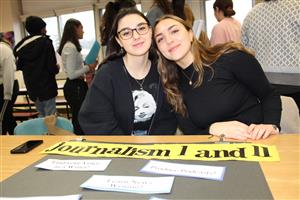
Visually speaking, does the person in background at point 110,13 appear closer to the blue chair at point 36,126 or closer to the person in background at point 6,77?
the blue chair at point 36,126

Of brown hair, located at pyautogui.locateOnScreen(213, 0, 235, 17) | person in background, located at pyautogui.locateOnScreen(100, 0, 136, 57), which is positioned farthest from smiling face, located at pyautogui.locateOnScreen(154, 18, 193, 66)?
brown hair, located at pyautogui.locateOnScreen(213, 0, 235, 17)

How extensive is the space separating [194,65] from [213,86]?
0.42 ft

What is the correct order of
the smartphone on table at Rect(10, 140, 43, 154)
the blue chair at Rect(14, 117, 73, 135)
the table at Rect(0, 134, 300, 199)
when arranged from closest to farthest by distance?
the table at Rect(0, 134, 300, 199) → the smartphone on table at Rect(10, 140, 43, 154) → the blue chair at Rect(14, 117, 73, 135)

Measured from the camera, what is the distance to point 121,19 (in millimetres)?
1632

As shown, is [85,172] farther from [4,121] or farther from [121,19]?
[4,121]

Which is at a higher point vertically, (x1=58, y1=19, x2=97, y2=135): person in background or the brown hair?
the brown hair

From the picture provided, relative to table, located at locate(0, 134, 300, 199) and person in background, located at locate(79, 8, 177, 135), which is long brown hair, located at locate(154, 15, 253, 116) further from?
table, located at locate(0, 134, 300, 199)

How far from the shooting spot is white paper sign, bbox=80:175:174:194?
886 millimetres

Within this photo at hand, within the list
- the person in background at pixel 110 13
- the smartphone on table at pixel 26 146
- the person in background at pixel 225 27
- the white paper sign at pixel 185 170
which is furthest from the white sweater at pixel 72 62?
the white paper sign at pixel 185 170

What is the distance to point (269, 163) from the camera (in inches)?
39.9

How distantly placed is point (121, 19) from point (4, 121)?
7.98 feet

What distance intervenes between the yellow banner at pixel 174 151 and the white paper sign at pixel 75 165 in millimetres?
71

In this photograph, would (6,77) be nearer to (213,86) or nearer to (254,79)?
(213,86)

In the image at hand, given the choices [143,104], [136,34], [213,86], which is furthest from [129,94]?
[213,86]
